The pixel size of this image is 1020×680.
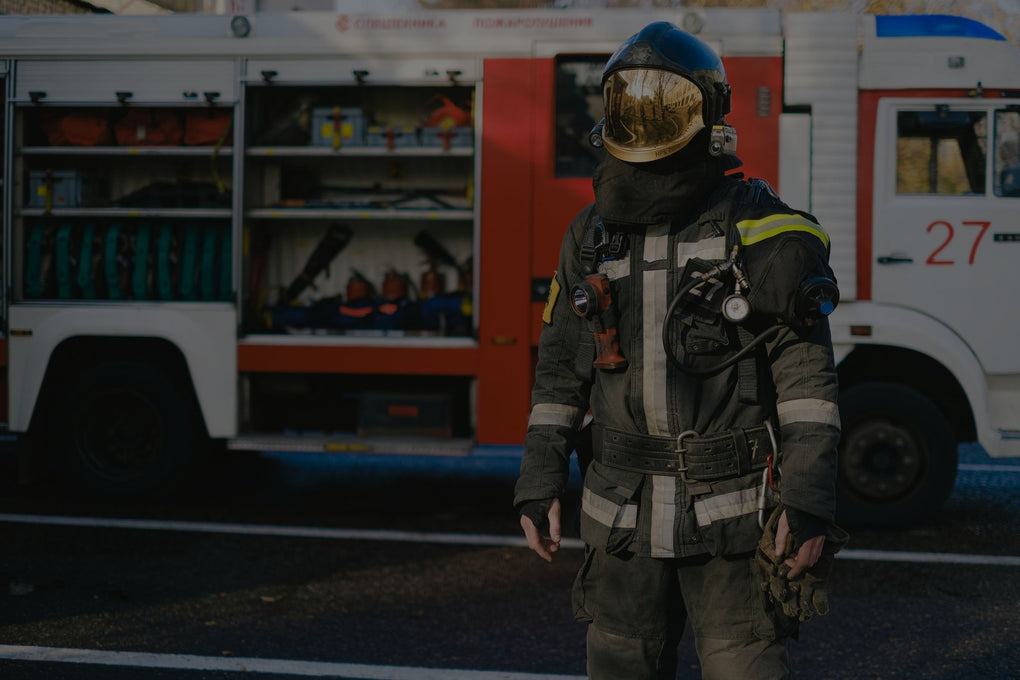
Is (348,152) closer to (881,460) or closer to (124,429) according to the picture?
(124,429)

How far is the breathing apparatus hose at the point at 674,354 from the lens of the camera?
A: 2486 mm

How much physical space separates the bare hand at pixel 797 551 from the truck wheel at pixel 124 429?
5315 mm

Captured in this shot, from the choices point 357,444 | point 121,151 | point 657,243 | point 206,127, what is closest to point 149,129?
point 121,151

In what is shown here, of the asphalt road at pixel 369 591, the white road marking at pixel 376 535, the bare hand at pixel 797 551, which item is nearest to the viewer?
the bare hand at pixel 797 551

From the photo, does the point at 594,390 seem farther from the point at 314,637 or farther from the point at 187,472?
the point at 187,472

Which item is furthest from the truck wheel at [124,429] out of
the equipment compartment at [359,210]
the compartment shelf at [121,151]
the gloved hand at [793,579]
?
the gloved hand at [793,579]

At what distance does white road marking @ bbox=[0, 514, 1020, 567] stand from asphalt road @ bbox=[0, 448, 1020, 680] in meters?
0.02

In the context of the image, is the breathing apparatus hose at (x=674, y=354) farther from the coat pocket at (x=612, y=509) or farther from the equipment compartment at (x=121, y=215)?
the equipment compartment at (x=121, y=215)

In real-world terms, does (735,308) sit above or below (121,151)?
below

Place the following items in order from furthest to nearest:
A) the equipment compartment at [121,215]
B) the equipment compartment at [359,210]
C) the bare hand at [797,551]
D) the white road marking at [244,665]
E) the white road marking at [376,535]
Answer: the equipment compartment at [121,215] < the equipment compartment at [359,210] < the white road marking at [376,535] < the white road marking at [244,665] < the bare hand at [797,551]

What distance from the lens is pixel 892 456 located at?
629 cm

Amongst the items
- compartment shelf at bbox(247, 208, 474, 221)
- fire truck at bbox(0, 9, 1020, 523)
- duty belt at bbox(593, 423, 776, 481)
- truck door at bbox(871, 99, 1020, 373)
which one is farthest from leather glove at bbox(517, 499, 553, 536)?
compartment shelf at bbox(247, 208, 474, 221)

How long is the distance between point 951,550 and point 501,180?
3388 millimetres

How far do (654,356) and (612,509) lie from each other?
0.38m
